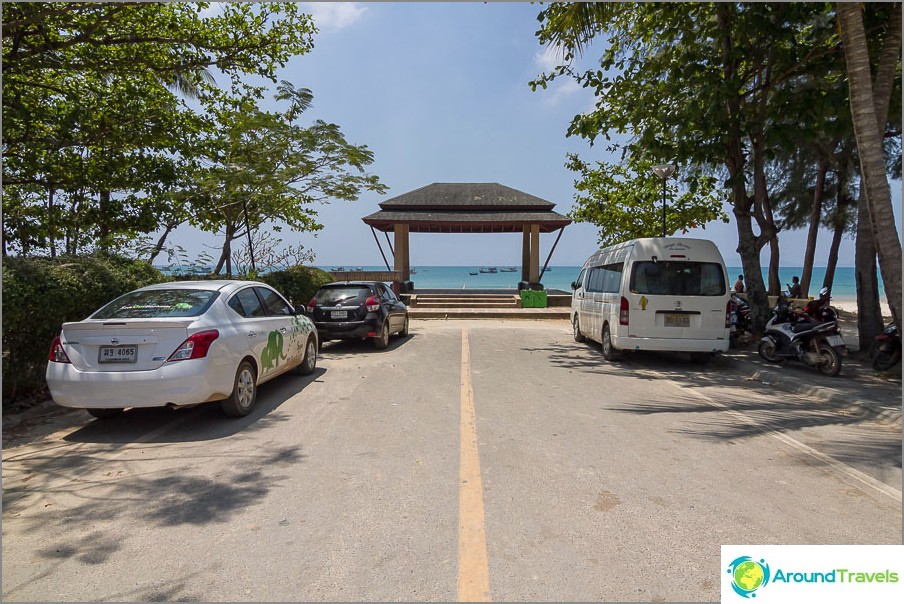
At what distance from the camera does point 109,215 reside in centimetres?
1269

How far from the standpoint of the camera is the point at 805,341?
941cm

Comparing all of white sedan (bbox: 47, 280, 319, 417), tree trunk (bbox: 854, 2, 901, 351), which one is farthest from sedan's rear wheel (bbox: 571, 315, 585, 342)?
white sedan (bbox: 47, 280, 319, 417)

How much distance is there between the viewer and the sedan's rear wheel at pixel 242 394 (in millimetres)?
6141

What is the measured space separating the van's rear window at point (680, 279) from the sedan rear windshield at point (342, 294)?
18.4 ft

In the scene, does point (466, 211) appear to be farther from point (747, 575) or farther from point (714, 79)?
point (747, 575)

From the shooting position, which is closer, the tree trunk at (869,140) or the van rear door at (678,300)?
the tree trunk at (869,140)

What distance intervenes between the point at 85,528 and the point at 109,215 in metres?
11.2

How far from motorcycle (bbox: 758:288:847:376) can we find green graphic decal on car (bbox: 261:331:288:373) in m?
8.60

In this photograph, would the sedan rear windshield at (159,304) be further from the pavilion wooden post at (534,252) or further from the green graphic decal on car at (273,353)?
the pavilion wooden post at (534,252)

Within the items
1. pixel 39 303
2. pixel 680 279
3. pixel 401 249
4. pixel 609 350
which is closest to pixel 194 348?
pixel 39 303

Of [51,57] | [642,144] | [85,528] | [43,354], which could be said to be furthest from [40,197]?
[642,144]

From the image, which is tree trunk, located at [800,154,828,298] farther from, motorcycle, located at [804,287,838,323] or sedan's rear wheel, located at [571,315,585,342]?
sedan's rear wheel, located at [571,315,585,342]

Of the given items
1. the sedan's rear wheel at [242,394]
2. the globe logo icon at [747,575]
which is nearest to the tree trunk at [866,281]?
the globe logo icon at [747,575]

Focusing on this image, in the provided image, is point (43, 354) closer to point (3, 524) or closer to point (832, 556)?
point (3, 524)
